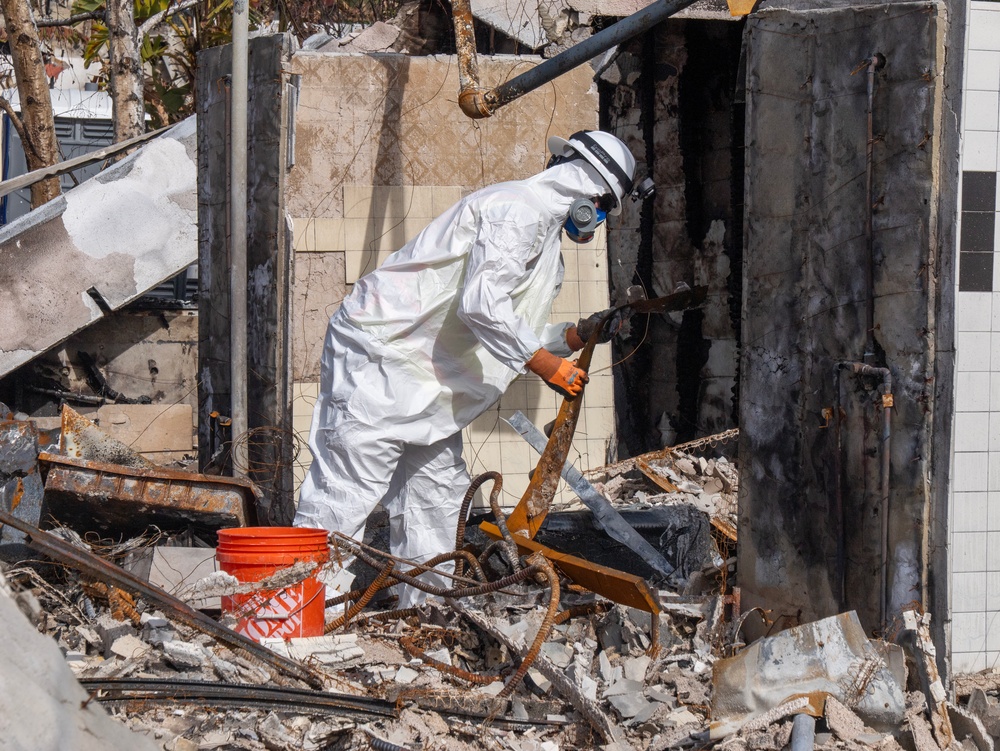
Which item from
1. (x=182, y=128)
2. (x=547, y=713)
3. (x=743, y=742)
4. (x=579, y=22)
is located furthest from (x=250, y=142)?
(x=743, y=742)

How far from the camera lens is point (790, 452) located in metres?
3.96

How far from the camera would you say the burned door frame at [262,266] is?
5.88 m

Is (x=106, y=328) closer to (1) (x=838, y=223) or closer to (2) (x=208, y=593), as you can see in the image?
(2) (x=208, y=593)

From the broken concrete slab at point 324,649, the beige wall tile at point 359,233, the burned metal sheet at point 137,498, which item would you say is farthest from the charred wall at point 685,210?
the broken concrete slab at point 324,649

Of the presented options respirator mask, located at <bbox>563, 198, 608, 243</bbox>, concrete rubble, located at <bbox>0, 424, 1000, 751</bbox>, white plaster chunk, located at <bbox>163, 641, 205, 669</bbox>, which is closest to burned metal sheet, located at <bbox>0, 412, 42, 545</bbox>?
concrete rubble, located at <bbox>0, 424, 1000, 751</bbox>

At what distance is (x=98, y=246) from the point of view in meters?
8.18

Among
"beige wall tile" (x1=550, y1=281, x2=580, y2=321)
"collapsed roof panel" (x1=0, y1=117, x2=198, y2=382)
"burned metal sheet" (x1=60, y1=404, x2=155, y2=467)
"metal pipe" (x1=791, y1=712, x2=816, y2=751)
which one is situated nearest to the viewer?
"metal pipe" (x1=791, y1=712, x2=816, y2=751)

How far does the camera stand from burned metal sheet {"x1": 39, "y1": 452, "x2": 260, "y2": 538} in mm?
4508

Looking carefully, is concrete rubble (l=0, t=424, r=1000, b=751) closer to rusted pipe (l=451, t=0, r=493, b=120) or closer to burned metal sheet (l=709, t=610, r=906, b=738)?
burned metal sheet (l=709, t=610, r=906, b=738)

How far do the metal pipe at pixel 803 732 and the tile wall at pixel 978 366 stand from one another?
760 mm

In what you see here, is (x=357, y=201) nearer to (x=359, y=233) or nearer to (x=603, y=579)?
(x=359, y=233)

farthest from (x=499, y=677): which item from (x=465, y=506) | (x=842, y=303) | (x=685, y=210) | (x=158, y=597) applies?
(x=685, y=210)

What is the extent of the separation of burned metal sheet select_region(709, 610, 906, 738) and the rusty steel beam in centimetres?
37

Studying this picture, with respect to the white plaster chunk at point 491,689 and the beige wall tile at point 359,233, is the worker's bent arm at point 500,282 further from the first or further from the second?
the beige wall tile at point 359,233
